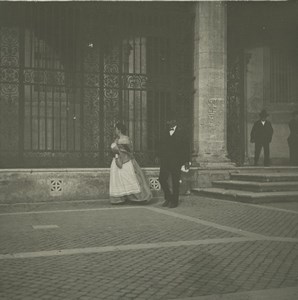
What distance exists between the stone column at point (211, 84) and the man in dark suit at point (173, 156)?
297cm

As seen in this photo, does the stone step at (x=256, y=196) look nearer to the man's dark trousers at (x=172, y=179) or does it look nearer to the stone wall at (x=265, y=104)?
the man's dark trousers at (x=172, y=179)

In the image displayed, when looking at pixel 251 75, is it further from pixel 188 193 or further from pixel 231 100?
pixel 188 193

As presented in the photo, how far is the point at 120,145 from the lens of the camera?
11188mm

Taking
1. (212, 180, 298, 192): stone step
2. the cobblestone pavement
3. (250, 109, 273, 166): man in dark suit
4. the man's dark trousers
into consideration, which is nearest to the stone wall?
(250, 109, 273, 166): man in dark suit

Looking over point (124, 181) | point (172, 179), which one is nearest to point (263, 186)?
point (172, 179)

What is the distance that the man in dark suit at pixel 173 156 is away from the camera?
1048 centimetres

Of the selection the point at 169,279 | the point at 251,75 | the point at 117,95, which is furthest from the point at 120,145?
the point at 251,75

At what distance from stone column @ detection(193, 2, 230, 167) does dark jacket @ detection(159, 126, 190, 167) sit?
2.97m

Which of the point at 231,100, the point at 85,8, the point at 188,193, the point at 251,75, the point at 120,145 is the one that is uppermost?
the point at 85,8

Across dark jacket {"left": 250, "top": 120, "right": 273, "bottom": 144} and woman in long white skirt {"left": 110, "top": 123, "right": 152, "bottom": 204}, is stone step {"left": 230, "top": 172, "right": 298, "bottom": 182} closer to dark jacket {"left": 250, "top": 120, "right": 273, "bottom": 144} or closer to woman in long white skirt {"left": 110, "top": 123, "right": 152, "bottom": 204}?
dark jacket {"left": 250, "top": 120, "right": 273, "bottom": 144}

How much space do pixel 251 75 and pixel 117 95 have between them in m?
6.89

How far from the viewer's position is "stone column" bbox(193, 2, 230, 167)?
13.5 meters

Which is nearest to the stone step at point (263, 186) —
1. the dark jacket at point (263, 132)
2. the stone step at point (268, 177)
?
the stone step at point (268, 177)

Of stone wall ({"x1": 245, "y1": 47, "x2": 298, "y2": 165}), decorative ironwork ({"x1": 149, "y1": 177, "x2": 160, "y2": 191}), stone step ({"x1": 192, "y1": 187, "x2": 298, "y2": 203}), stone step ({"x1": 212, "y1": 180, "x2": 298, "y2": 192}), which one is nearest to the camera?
stone step ({"x1": 192, "y1": 187, "x2": 298, "y2": 203})
